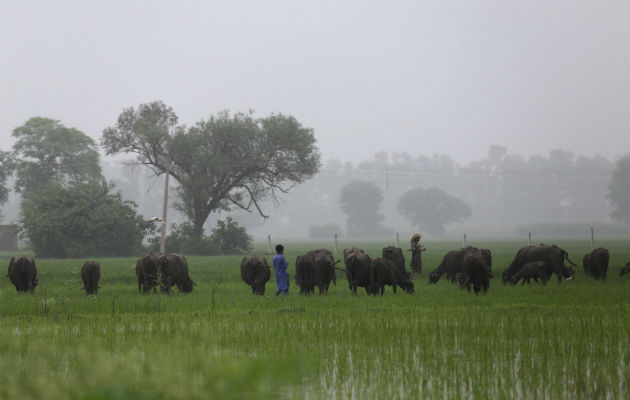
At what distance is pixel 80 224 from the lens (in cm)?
4678

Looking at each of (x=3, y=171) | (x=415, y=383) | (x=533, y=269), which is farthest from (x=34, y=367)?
(x=3, y=171)

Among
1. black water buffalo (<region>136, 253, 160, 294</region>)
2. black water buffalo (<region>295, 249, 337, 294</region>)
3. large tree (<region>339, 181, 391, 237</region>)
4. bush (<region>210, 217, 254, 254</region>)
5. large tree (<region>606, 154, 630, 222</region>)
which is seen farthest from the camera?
large tree (<region>339, 181, 391, 237</region>)

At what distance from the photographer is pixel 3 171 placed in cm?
6938

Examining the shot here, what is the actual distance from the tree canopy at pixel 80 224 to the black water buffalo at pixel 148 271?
32.2 m

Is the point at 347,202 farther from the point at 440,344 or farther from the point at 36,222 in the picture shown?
the point at 440,344

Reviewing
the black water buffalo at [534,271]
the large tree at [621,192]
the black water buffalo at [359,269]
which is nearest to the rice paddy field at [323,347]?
the black water buffalo at [359,269]

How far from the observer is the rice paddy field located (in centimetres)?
239

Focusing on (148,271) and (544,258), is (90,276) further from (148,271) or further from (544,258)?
(544,258)

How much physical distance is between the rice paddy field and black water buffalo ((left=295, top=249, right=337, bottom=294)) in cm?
141

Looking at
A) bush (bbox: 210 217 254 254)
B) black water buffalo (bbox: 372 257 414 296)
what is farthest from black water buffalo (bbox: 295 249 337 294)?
bush (bbox: 210 217 254 254)

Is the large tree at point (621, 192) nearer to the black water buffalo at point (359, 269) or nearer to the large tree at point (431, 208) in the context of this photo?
the large tree at point (431, 208)

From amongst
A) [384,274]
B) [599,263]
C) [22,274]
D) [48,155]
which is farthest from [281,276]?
[48,155]

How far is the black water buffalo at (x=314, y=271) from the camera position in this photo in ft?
53.9

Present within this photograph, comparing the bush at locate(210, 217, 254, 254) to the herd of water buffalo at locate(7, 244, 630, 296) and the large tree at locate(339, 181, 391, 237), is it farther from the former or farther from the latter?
the large tree at locate(339, 181, 391, 237)
